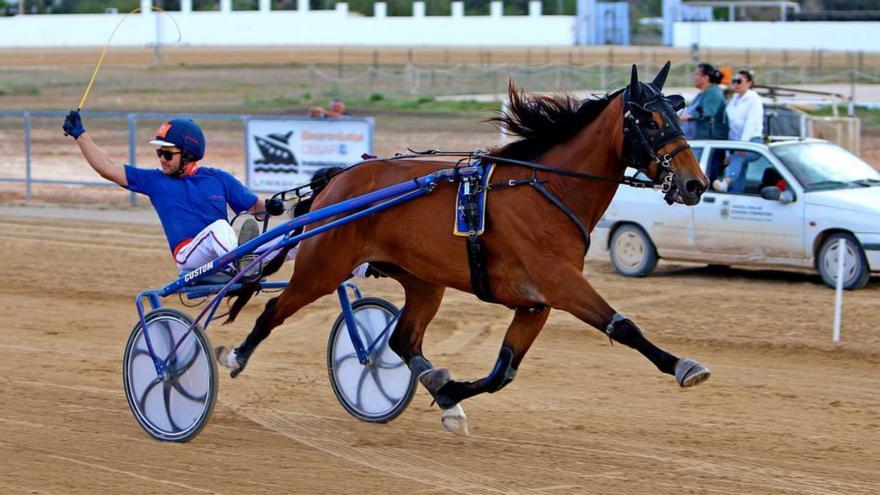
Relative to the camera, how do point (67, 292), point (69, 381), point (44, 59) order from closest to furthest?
point (69, 381) < point (67, 292) < point (44, 59)

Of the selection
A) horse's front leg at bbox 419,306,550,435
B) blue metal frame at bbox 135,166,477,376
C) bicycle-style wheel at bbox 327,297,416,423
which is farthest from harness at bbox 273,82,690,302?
bicycle-style wheel at bbox 327,297,416,423

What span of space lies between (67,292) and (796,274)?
7525mm

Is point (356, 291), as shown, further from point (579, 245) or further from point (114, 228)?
point (114, 228)

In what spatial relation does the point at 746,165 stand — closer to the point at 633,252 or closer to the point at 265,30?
the point at 633,252

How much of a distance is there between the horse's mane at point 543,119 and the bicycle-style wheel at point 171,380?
2.00 meters

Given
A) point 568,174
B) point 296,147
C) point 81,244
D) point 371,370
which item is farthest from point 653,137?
point 296,147

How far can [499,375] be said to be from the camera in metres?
6.89

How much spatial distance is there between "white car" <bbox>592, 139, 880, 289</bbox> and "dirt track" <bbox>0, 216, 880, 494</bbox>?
0.41m

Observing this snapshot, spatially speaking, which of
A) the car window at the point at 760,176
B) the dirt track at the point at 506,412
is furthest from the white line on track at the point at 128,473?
the car window at the point at 760,176

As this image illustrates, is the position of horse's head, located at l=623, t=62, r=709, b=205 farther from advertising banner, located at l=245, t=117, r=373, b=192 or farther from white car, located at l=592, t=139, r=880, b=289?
advertising banner, located at l=245, t=117, r=373, b=192

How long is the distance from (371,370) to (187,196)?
1503mm

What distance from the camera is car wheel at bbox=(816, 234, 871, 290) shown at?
1234 centimetres

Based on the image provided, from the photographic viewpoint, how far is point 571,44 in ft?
225

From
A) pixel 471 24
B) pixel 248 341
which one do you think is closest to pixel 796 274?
pixel 248 341
